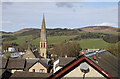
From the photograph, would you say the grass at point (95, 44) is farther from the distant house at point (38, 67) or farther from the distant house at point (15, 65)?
the distant house at point (15, 65)

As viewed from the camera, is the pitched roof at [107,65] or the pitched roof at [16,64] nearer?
the pitched roof at [107,65]

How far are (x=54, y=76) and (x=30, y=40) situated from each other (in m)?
116

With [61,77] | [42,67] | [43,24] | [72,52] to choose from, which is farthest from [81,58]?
[72,52]

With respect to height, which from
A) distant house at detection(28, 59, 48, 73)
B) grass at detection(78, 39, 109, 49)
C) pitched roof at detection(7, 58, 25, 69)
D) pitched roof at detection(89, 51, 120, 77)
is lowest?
distant house at detection(28, 59, 48, 73)

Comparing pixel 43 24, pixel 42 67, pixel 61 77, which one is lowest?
pixel 42 67

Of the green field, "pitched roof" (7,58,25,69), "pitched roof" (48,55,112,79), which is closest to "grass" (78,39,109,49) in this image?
the green field

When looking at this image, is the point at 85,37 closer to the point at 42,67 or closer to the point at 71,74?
the point at 42,67

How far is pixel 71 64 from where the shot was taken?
591cm

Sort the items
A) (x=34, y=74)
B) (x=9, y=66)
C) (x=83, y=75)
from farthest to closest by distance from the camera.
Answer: (x=9, y=66) → (x=34, y=74) → (x=83, y=75)

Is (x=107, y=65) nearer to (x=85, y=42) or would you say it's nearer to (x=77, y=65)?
(x=77, y=65)

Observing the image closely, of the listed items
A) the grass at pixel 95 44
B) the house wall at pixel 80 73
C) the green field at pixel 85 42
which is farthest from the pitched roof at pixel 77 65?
the grass at pixel 95 44

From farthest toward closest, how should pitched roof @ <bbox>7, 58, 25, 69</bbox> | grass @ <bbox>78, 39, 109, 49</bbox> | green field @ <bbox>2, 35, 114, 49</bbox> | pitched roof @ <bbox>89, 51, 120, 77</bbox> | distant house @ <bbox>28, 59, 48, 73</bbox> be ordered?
green field @ <bbox>2, 35, 114, 49</bbox>
grass @ <bbox>78, 39, 109, 49</bbox>
distant house @ <bbox>28, 59, 48, 73</bbox>
pitched roof @ <bbox>7, 58, 25, 69</bbox>
pitched roof @ <bbox>89, 51, 120, 77</bbox>

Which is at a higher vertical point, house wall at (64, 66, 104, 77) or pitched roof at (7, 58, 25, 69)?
house wall at (64, 66, 104, 77)

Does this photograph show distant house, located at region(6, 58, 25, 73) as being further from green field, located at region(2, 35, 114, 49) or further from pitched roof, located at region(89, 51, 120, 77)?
green field, located at region(2, 35, 114, 49)
